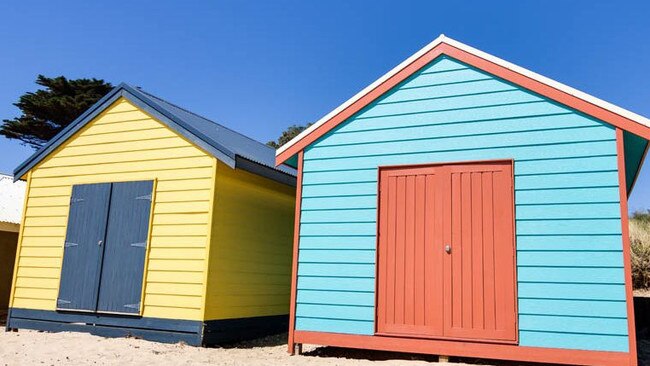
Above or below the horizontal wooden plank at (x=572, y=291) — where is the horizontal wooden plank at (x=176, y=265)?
above

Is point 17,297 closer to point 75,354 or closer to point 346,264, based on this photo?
point 75,354

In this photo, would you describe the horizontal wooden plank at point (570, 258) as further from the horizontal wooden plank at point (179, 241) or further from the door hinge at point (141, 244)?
the door hinge at point (141, 244)

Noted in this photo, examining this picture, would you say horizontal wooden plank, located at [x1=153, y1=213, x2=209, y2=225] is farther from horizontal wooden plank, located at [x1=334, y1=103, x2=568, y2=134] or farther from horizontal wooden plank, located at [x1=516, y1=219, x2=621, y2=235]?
horizontal wooden plank, located at [x1=516, y1=219, x2=621, y2=235]

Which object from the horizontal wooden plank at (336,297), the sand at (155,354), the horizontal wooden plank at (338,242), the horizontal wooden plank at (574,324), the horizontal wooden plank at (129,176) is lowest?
the sand at (155,354)

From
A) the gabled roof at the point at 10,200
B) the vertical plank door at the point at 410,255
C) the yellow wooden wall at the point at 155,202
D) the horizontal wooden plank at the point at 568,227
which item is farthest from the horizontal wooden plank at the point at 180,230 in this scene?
the gabled roof at the point at 10,200

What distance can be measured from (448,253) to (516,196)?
107cm

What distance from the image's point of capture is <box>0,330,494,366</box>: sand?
6309 mm

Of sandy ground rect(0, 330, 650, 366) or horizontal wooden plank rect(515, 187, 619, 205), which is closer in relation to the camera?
horizontal wooden plank rect(515, 187, 619, 205)

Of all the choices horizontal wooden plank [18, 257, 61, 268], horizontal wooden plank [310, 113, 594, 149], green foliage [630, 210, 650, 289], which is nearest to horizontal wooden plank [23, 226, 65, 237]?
horizontal wooden plank [18, 257, 61, 268]

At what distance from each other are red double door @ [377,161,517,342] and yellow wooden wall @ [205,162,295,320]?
2.58 metres

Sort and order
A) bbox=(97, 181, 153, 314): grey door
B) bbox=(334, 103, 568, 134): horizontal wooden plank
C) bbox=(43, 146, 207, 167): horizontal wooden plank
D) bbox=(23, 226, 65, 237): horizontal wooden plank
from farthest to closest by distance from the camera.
Result: bbox=(23, 226, 65, 237): horizontal wooden plank, bbox=(43, 146, 207, 167): horizontal wooden plank, bbox=(97, 181, 153, 314): grey door, bbox=(334, 103, 568, 134): horizontal wooden plank

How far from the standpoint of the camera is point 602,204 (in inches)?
229

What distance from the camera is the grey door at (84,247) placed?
8445mm

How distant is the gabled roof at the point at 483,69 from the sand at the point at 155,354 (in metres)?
2.82
